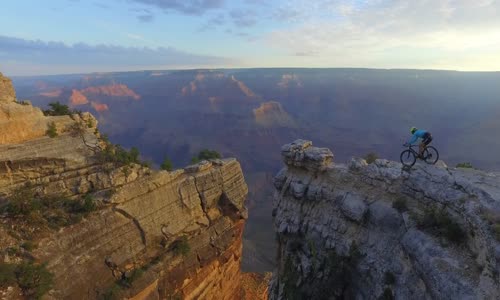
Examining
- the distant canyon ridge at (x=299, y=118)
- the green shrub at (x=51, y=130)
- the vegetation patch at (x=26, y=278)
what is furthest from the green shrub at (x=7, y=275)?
the distant canyon ridge at (x=299, y=118)

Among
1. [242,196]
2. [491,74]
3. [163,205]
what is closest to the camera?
[163,205]

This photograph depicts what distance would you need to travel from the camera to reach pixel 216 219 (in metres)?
25.5

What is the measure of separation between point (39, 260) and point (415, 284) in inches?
654

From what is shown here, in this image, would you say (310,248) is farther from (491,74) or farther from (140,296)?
(491,74)

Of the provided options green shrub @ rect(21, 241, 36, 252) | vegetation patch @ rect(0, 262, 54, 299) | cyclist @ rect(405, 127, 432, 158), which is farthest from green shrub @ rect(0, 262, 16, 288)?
cyclist @ rect(405, 127, 432, 158)

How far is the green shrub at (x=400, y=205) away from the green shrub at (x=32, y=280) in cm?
1604

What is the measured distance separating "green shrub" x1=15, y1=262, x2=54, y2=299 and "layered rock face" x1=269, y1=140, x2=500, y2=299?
36.9 ft

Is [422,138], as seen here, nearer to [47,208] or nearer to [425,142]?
[425,142]

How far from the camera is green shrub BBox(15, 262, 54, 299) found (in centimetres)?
1497

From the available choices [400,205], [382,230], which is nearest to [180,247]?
[382,230]

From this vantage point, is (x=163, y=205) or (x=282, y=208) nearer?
(x=282, y=208)

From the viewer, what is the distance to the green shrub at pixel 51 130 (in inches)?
848

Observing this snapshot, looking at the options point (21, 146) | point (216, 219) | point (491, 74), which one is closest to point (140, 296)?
point (216, 219)

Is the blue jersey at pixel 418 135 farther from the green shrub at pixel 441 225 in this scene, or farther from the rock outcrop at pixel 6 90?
the rock outcrop at pixel 6 90
